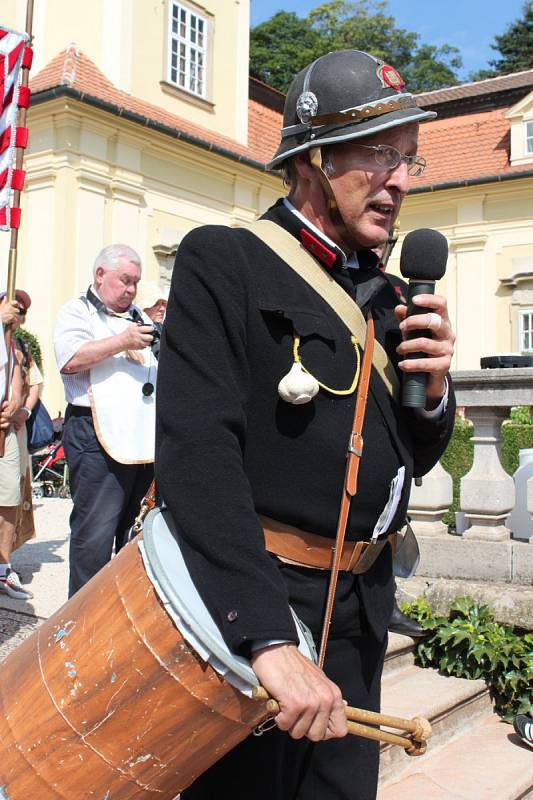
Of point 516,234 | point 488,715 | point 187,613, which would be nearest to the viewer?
point 187,613

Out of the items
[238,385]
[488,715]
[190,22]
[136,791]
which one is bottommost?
[488,715]

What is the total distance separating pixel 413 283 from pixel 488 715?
10.8 feet

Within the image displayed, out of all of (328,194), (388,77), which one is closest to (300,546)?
(328,194)

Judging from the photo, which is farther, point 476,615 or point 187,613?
point 476,615

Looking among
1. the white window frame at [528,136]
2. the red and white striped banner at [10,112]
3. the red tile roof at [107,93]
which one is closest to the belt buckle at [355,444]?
the red and white striped banner at [10,112]

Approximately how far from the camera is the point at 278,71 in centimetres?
3812

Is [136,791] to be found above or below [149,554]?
below

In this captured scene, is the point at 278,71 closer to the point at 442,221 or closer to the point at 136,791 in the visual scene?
the point at 442,221

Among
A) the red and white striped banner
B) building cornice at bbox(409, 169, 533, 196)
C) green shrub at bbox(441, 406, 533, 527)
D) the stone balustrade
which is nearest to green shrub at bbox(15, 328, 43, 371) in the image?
green shrub at bbox(441, 406, 533, 527)

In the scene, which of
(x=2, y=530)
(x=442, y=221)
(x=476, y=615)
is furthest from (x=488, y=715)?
(x=442, y=221)

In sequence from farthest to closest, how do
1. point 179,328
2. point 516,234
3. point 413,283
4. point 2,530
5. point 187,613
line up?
point 516,234
point 2,530
point 413,283
point 179,328
point 187,613

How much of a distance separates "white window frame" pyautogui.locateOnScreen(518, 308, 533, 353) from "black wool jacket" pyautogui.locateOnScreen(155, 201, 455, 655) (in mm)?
18885

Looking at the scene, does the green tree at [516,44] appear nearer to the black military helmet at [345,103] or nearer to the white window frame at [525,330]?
the white window frame at [525,330]

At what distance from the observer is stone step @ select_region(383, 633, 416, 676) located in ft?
14.8
